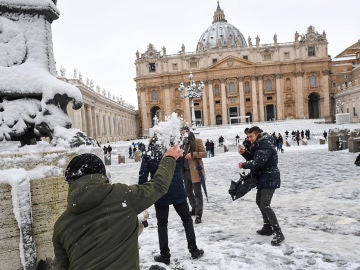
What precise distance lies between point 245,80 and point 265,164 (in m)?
64.8

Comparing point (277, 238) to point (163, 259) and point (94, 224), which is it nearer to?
point (163, 259)

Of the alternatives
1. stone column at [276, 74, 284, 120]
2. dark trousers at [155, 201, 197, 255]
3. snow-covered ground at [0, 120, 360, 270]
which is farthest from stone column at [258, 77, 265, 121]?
dark trousers at [155, 201, 197, 255]

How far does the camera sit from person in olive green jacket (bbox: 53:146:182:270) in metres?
1.66

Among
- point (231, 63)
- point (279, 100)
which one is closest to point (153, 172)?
point (231, 63)

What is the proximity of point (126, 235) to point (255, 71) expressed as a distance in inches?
2674

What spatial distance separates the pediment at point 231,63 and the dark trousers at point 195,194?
6233cm

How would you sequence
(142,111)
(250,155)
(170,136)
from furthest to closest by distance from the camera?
1. (142,111)
2. (250,155)
3. (170,136)

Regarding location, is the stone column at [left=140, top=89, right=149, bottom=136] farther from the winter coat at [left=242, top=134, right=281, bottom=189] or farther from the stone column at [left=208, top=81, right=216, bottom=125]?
the winter coat at [left=242, top=134, right=281, bottom=189]

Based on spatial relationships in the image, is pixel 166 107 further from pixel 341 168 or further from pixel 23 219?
pixel 23 219

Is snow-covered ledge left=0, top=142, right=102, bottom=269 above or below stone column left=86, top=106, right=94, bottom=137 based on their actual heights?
below

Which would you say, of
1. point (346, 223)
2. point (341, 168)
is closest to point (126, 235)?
point (346, 223)

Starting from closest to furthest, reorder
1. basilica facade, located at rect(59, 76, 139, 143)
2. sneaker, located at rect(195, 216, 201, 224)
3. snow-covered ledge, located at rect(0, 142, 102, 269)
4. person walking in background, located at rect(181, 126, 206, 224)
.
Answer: snow-covered ledge, located at rect(0, 142, 102, 269), sneaker, located at rect(195, 216, 201, 224), person walking in background, located at rect(181, 126, 206, 224), basilica facade, located at rect(59, 76, 139, 143)

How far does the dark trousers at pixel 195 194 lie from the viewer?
5.79 meters

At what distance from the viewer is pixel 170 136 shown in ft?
11.3
